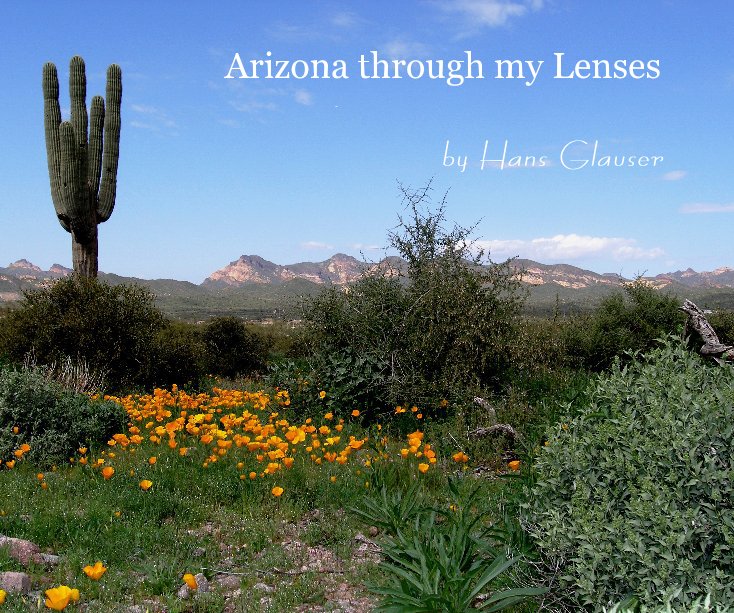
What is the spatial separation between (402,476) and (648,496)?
2.63 metres

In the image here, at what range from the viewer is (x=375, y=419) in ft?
26.5

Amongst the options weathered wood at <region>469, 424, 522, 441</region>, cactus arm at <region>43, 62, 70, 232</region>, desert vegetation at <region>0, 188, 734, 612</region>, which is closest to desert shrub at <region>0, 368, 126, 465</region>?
desert vegetation at <region>0, 188, 734, 612</region>

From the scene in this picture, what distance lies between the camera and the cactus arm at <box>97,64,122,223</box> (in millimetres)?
16625

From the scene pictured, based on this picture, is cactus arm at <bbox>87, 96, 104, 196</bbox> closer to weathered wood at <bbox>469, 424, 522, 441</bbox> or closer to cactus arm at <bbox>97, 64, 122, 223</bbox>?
cactus arm at <bbox>97, 64, 122, 223</bbox>

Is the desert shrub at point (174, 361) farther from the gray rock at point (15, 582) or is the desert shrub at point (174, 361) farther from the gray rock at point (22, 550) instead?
the gray rock at point (15, 582)

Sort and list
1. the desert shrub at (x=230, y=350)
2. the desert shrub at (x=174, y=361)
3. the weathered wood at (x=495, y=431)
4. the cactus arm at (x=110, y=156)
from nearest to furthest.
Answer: the weathered wood at (x=495, y=431) < the desert shrub at (x=174, y=361) < the desert shrub at (x=230, y=350) < the cactus arm at (x=110, y=156)

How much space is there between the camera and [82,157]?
15641 mm

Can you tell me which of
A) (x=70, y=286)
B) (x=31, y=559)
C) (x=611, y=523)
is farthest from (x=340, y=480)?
(x=70, y=286)

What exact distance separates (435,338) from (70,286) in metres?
7.38

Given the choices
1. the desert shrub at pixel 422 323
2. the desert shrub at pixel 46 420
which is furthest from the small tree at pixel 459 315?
the desert shrub at pixel 46 420

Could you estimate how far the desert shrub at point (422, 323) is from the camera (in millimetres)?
8102

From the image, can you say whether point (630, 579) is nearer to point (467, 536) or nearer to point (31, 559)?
point (467, 536)

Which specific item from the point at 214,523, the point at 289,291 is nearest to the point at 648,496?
the point at 214,523

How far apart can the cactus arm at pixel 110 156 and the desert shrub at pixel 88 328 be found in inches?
204
